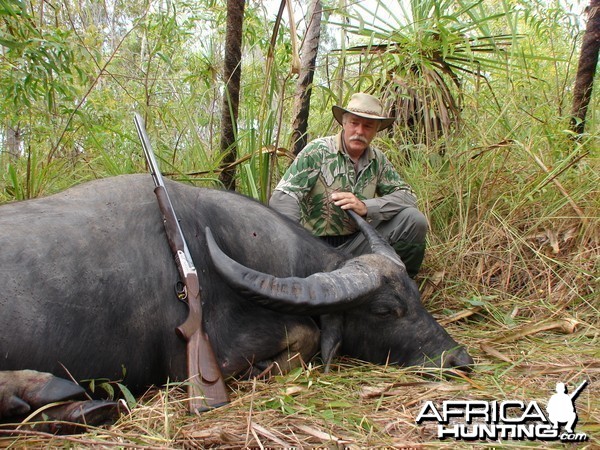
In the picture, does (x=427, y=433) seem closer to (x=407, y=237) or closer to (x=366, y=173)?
(x=407, y=237)

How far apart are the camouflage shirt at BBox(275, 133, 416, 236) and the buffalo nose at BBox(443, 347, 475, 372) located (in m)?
1.66

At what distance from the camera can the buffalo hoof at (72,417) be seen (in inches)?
85.8

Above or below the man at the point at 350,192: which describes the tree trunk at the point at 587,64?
above

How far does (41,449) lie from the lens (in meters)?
2.07

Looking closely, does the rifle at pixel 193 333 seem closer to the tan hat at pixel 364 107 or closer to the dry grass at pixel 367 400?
the dry grass at pixel 367 400

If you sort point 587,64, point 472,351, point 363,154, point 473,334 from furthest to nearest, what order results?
point 587,64, point 363,154, point 473,334, point 472,351

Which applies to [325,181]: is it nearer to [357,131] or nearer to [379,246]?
[357,131]

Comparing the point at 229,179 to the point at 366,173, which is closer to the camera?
the point at 366,173

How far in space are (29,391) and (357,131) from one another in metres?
3.17

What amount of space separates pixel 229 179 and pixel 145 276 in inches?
103

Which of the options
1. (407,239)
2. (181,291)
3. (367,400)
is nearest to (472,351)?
(367,400)

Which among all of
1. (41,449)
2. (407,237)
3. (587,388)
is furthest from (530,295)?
(41,449)

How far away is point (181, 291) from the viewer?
282 cm

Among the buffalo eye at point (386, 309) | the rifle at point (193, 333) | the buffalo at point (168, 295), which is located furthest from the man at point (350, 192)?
the rifle at point (193, 333)
